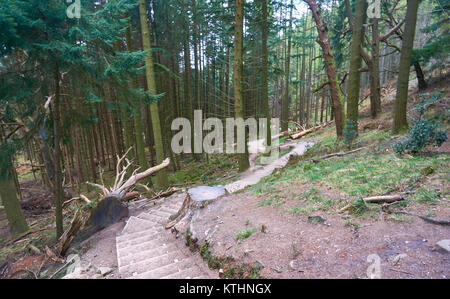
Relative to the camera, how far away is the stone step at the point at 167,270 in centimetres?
353

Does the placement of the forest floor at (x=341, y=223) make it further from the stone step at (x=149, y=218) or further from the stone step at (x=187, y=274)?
the stone step at (x=149, y=218)

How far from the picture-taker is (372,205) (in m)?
3.59

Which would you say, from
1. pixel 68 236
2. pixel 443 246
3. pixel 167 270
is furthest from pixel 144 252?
pixel 443 246

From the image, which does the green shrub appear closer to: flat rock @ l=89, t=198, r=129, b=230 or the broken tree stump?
the broken tree stump

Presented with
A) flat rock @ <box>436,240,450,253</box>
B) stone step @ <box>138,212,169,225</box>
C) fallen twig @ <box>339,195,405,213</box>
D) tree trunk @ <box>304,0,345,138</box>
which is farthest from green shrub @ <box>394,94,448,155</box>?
stone step @ <box>138,212,169,225</box>

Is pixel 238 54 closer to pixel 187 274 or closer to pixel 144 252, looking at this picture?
pixel 144 252

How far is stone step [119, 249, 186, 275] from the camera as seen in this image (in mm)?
3847

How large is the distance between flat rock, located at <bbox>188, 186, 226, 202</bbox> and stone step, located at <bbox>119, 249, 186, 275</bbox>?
4.76 feet

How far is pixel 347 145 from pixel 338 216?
4.76 meters

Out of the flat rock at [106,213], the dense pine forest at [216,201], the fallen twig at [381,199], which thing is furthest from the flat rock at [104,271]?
the fallen twig at [381,199]

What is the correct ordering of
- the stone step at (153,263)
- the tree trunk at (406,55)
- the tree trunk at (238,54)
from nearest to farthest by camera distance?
the stone step at (153,263), the tree trunk at (406,55), the tree trunk at (238,54)
